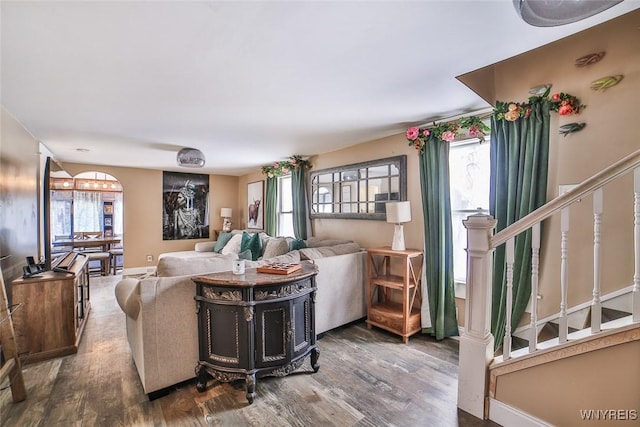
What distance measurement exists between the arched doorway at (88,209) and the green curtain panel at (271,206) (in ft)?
13.4

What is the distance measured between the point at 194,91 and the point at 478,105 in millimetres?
2536

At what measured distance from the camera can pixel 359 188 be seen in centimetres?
399

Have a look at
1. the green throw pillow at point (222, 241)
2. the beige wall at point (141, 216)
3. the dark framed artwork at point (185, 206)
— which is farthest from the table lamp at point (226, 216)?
the beige wall at point (141, 216)

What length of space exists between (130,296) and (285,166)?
11.5 ft

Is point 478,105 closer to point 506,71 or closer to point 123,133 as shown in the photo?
point 506,71

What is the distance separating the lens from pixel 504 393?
1.75 m

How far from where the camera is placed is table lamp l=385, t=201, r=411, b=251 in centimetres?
308

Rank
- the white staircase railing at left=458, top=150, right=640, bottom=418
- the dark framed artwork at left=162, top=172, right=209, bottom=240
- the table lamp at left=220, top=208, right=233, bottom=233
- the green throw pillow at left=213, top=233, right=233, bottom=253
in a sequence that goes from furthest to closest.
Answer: the table lamp at left=220, top=208, right=233, bottom=233 < the dark framed artwork at left=162, top=172, right=209, bottom=240 < the green throw pillow at left=213, top=233, right=233, bottom=253 < the white staircase railing at left=458, top=150, right=640, bottom=418

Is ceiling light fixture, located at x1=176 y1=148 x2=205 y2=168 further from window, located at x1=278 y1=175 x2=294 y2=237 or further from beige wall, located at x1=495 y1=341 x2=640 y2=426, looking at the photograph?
beige wall, located at x1=495 y1=341 x2=640 y2=426

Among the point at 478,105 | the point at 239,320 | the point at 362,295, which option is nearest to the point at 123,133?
the point at 239,320

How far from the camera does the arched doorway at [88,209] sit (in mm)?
7375

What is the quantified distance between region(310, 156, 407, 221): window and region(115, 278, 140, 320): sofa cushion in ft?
8.91

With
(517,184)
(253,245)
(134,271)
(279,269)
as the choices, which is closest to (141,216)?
(134,271)

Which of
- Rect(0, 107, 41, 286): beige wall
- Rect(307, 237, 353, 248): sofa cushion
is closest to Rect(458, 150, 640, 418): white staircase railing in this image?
Rect(307, 237, 353, 248): sofa cushion
